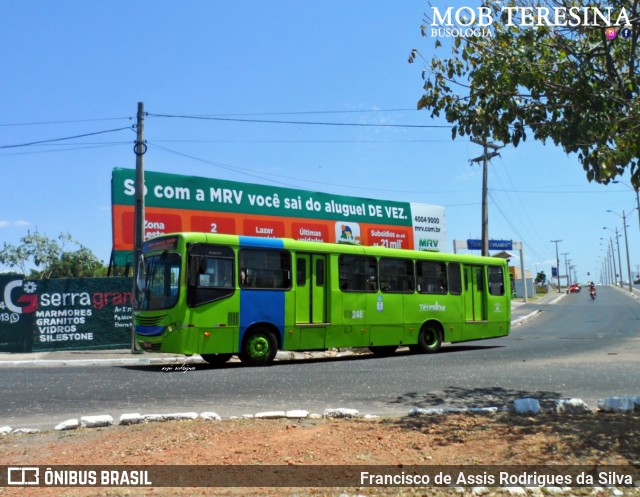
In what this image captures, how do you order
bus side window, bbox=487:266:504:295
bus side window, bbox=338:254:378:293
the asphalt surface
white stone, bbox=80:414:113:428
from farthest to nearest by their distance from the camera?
bus side window, bbox=487:266:504:295 → the asphalt surface → bus side window, bbox=338:254:378:293 → white stone, bbox=80:414:113:428

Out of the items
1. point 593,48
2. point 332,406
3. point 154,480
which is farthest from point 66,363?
point 593,48

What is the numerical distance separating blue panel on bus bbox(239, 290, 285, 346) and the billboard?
966 cm

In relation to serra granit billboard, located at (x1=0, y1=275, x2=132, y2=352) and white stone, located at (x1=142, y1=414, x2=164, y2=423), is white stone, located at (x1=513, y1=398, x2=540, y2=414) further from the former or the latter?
serra granit billboard, located at (x1=0, y1=275, x2=132, y2=352)

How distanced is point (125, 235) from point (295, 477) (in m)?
19.0

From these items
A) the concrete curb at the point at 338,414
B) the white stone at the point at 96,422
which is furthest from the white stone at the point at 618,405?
the white stone at the point at 96,422

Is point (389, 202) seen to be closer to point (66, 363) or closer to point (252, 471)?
point (66, 363)

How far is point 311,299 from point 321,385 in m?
4.53

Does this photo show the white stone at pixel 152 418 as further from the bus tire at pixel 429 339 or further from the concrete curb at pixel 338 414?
the bus tire at pixel 429 339

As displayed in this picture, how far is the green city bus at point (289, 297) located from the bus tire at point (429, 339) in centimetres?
4

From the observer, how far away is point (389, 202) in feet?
108

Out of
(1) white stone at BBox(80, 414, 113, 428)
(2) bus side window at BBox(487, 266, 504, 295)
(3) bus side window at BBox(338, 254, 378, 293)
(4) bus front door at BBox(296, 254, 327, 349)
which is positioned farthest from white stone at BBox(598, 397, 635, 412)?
(2) bus side window at BBox(487, 266, 504, 295)

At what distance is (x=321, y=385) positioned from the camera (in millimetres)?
10844

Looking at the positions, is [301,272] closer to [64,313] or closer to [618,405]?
[64,313]

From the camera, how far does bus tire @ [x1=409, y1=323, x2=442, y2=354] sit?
58.5ft
